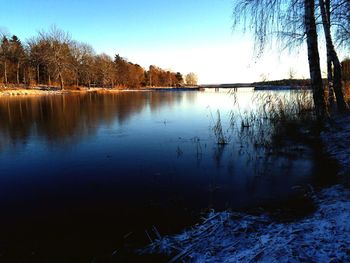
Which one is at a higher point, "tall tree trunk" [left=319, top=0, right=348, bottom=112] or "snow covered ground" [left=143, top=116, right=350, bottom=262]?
"tall tree trunk" [left=319, top=0, right=348, bottom=112]

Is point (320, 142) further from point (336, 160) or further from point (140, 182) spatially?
point (140, 182)


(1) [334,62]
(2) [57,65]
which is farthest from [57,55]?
(1) [334,62]

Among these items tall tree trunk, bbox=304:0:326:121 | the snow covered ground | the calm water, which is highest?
tall tree trunk, bbox=304:0:326:121

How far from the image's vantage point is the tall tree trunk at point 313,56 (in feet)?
23.6

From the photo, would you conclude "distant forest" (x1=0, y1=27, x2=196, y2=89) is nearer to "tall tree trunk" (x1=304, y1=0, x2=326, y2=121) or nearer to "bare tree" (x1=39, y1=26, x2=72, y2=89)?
"bare tree" (x1=39, y1=26, x2=72, y2=89)

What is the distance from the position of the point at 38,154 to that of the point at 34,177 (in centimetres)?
193

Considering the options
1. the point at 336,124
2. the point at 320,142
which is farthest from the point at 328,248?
the point at 336,124

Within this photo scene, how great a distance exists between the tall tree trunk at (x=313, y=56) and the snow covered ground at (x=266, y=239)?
16.4 feet

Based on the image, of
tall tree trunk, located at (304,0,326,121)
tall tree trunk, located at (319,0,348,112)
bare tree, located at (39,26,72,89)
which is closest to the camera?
tall tree trunk, located at (304,0,326,121)

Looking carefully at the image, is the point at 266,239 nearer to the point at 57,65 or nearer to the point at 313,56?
the point at 313,56

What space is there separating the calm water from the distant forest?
46133 millimetres

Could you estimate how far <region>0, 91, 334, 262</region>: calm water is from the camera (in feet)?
10.4

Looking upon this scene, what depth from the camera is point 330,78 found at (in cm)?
1188

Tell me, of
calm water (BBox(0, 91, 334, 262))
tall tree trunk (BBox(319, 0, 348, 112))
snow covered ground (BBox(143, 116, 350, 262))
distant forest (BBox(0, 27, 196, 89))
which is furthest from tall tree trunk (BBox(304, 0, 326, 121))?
distant forest (BBox(0, 27, 196, 89))
